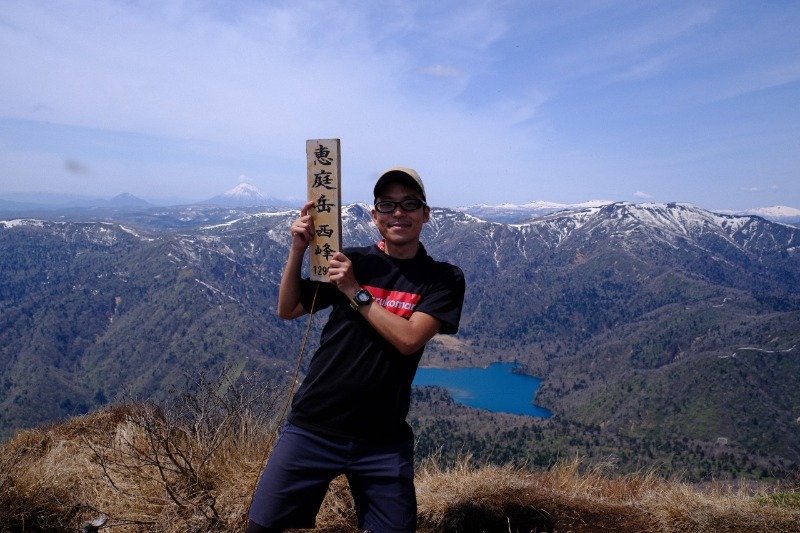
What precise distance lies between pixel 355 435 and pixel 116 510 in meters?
2.79

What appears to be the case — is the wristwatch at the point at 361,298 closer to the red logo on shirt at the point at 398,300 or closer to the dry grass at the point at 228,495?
the red logo on shirt at the point at 398,300

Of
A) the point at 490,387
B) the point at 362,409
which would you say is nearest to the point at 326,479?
the point at 362,409

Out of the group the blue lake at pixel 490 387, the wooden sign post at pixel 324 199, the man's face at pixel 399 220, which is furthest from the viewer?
→ the blue lake at pixel 490 387

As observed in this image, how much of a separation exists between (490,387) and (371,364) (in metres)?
182

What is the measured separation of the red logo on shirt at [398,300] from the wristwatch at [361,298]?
203 mm

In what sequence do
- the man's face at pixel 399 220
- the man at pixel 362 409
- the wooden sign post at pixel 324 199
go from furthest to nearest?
the wooden sign post at pixel 324 199
the man's face at pixel 399 220
the man at pixel 362 409

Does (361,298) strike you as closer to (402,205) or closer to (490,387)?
(402,205)

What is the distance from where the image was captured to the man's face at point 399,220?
328cm

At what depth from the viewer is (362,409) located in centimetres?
302

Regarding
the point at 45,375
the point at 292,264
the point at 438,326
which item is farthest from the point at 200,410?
the point at 45,375

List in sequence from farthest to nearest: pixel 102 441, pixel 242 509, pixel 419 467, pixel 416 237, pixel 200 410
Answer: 1. pixel 419 467
2. pixel 102 441
3. pixel 200 410
4. pixel 242 509
5. pixel 416 237

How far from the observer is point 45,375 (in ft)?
511

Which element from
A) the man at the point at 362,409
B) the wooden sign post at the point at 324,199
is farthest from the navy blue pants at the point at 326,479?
the wooden sign post at the point at 324,199

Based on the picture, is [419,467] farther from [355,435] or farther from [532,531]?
[355,435]
